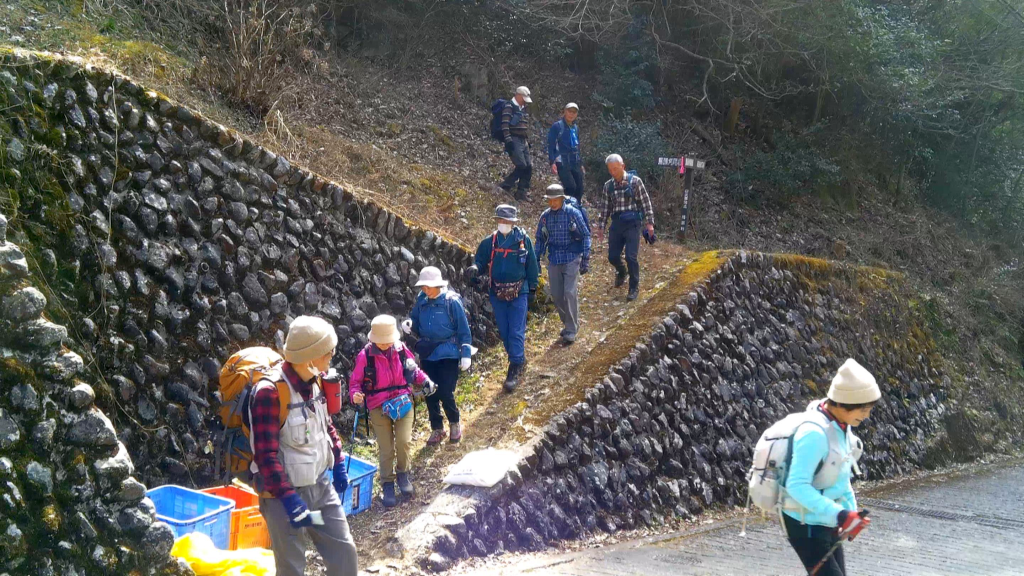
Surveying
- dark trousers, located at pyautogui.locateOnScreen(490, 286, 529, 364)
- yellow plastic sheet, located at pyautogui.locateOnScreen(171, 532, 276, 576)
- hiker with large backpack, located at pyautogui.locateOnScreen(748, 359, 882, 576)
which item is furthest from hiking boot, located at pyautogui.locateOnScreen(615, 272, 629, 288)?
yellow plastic sheet, located at pyautogui.locateOnScreen(171, 532, 276, 576)

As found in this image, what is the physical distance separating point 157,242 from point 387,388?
2570 mm

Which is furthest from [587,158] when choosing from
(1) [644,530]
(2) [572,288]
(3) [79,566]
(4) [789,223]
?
(3) [79,566]

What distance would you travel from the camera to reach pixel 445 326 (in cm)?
805

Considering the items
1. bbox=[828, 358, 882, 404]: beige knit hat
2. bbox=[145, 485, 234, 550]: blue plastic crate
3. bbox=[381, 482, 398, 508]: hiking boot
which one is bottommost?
bbox=[381, 482, 398, 508]: hiking boot

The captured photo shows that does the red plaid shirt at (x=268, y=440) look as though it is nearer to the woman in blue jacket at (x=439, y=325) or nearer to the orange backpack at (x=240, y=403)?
Result: the orange backpack at (x=240, y=403)

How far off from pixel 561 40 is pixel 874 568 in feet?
53.7

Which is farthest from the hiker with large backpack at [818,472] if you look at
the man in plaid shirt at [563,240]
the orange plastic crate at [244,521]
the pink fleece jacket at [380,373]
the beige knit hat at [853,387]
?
the man in plaid shirt at [563,240]

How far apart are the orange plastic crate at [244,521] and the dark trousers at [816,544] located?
350 centimetres

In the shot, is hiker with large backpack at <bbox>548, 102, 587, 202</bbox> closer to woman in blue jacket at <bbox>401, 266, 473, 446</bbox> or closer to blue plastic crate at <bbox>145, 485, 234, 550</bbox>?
woman in blue jacket at <bbox>401, 266, 473, 446</bbox>

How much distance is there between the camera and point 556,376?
9.81 meters

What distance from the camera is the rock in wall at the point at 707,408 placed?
24.8 feet

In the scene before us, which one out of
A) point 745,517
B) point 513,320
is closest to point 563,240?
point 513,320

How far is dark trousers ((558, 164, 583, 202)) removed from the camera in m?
14.1

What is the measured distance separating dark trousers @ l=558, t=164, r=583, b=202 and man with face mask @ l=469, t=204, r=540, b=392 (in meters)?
4.95
